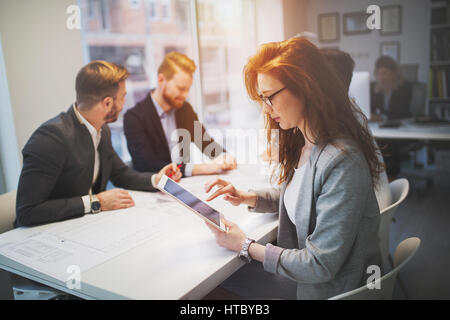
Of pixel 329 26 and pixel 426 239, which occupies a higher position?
pixel 329 26

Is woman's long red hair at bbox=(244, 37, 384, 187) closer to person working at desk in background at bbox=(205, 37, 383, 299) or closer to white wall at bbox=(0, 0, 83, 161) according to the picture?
person working at desk in background at bbox=(205, 37, 383, 299)

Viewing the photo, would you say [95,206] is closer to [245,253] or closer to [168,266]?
[168,266]

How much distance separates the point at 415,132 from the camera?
2971 millimetres

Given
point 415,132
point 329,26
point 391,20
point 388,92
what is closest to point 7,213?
point 415,132

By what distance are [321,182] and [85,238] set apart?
0.82 m

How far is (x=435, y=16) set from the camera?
4547 millimetres

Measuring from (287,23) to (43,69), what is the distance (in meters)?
3.35

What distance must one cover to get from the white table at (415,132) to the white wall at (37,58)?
2.30 m

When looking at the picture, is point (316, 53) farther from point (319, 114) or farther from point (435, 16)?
point (435, 16)

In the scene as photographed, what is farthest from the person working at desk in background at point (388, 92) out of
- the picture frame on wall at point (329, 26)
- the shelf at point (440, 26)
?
the picture frame on wall at point (329, 26)

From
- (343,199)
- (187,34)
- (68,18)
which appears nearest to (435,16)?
(187,34)

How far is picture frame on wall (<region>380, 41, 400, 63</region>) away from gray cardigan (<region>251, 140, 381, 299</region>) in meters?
4.71

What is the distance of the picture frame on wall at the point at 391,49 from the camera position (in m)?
5.15

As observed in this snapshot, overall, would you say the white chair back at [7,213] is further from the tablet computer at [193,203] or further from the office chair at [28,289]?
the tablet computer at [193,203]
